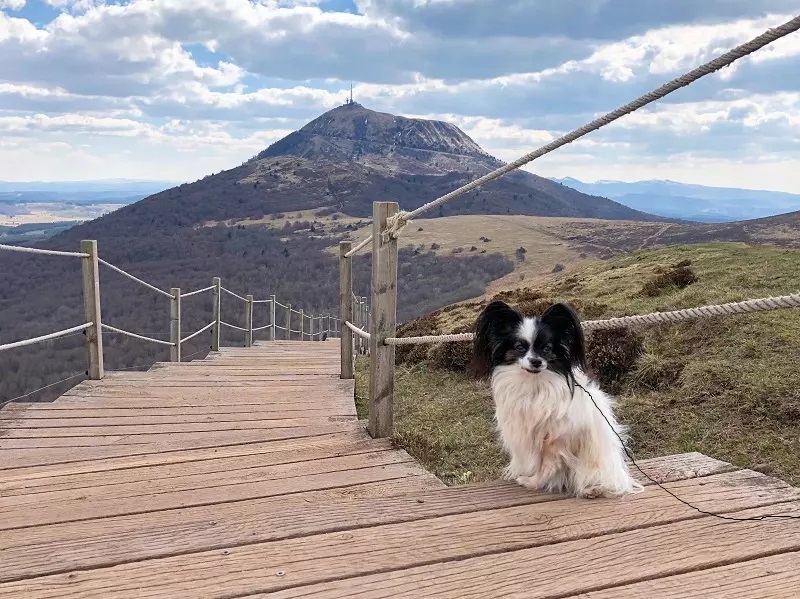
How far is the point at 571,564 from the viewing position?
1622mm

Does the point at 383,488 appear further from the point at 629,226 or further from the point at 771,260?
the point at 629,226

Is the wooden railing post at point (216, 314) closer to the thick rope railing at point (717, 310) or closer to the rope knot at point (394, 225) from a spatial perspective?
the rope knot at point (394, 225)

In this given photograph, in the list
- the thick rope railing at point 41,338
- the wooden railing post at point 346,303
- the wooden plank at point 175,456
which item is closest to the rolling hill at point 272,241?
the thick rope railing at point 41,338

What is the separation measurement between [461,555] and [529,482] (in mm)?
580

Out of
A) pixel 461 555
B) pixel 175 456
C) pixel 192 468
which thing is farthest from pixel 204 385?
pixel 461 555

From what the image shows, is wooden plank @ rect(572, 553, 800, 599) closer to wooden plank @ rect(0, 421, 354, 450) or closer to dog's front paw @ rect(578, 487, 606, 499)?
dog's front paw @ rect(578, 487, 606, 499)

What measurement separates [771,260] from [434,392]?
4.69 meters

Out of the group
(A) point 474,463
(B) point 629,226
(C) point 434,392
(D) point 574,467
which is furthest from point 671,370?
(B) point 629,226

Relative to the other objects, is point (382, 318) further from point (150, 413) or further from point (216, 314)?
point (216, 314)

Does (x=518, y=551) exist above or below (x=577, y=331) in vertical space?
below

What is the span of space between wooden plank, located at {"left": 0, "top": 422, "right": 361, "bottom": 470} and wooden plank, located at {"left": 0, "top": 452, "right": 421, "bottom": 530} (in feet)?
1.76

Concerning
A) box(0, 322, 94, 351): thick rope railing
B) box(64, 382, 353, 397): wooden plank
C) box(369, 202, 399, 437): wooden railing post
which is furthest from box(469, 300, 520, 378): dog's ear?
box(0, 322, 94, 351): thick rope railing

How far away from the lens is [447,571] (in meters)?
1.59

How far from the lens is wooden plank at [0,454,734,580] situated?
1.65 meters
